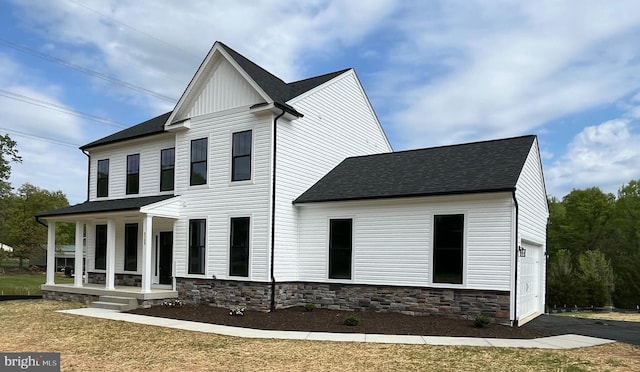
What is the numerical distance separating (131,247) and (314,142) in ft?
30.1

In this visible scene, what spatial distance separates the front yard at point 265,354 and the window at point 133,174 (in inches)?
353

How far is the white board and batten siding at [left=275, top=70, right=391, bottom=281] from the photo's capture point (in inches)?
656

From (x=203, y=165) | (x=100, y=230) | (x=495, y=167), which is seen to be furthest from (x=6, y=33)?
(x=495, y=167)

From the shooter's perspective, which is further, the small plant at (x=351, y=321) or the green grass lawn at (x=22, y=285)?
the green grass lawn at (x=22, y=285)

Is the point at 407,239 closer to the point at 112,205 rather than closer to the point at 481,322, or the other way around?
the point at 481,322

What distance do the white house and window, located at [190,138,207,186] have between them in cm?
7

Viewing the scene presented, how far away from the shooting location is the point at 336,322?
1383 centimetres

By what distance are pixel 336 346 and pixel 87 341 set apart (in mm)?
5691

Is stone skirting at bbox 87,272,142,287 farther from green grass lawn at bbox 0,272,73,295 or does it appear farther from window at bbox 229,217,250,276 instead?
window at bbox 229,217,250,276

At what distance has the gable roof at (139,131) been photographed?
20.5 meters

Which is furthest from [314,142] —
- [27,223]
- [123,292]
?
[27,223]
